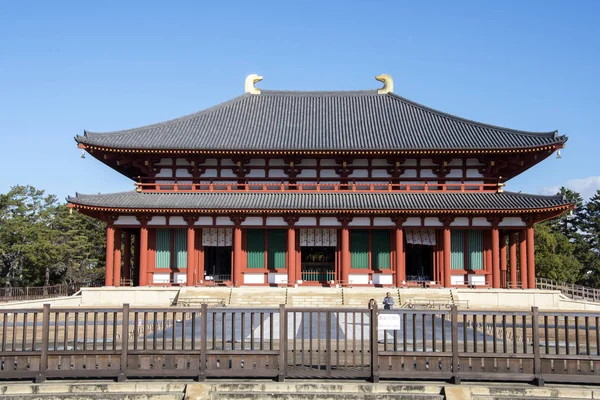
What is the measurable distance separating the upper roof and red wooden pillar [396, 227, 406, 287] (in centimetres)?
516

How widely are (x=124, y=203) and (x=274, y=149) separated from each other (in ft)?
30.3

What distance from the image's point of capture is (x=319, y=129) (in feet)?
115

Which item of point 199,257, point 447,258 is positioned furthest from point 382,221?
point 199,257

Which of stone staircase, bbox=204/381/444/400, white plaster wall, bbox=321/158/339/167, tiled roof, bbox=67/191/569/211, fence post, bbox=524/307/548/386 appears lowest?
stone staircase, bbox=204/381/444/400

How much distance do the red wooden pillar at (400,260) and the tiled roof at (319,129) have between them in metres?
5.16

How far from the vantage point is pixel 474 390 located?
Answer: 10.7 metres

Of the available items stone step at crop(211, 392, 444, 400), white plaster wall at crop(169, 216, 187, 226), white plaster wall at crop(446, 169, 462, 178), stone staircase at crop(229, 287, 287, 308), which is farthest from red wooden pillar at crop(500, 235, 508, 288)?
stone step at crop(211, 392, 444, 400)

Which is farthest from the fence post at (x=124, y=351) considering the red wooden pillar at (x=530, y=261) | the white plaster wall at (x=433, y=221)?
the red wooden pillar at (x=530, y=261)

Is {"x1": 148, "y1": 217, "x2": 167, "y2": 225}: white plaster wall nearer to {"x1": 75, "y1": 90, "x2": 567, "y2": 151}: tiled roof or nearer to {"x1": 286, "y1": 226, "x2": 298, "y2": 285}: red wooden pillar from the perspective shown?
{"x1": 75, "y1": 90, "x2": 567, "y2": 151}: tiled roof

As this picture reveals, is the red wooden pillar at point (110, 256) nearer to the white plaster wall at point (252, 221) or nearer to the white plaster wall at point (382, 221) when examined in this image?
the white plaster wall at point (252, 221)

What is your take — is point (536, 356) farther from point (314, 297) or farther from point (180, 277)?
point (180, 277)

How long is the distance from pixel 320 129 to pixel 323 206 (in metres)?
7.29

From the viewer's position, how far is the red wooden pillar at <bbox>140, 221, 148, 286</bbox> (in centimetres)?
3059

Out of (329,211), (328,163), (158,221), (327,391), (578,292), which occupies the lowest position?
(327,391)
